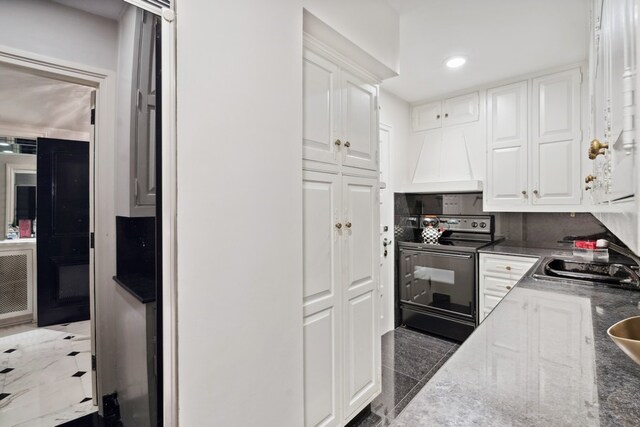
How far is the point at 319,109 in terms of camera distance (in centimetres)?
152

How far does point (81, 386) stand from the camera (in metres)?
0.83

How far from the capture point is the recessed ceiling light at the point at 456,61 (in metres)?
2.50

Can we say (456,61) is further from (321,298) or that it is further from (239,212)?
(239,212)

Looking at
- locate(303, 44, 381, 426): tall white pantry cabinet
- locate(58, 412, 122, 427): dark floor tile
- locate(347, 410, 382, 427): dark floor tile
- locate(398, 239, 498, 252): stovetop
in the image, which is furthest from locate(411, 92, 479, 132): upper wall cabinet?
locate(58, 412, 122, 427): dark floor tile

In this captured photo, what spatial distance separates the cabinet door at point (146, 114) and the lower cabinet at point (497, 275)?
2.78m

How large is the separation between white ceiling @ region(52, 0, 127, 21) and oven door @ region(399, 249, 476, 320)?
2.97 meters

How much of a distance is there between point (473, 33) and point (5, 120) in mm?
2622

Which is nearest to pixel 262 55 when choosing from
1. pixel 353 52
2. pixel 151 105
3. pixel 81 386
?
pixel 151 105

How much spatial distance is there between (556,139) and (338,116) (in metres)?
2.25

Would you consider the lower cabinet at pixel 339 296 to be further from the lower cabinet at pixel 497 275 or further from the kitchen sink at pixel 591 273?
the lower cabinet at pixel 497 275

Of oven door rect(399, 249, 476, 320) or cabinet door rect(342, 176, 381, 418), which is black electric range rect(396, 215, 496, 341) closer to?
oven door rect(399, 249, 476, 320)

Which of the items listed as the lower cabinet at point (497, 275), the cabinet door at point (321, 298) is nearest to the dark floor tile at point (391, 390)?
the cabinet door at point (321, 298)

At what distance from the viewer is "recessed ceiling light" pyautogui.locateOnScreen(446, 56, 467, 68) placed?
2498 mm

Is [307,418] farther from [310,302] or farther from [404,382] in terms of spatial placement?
[404,382]
